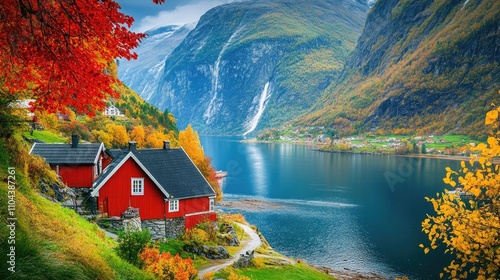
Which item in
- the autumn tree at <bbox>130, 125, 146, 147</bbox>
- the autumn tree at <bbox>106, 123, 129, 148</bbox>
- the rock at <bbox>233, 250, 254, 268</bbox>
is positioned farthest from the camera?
the autumn tree at <bbox>130, 125, 146, 147</bbox>

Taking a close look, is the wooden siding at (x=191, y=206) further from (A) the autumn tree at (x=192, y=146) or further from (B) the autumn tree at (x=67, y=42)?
(B) the autumn tree at (x=67, y=42)

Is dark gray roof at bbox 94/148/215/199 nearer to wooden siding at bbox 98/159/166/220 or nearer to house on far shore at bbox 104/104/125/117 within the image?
wooden siding at bbox 98/159/166/220

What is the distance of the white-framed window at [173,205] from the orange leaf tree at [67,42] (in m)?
25.9

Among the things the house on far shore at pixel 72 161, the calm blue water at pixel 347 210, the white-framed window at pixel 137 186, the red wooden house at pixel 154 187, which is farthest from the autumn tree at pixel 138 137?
the white-framed window at pixel 137 186

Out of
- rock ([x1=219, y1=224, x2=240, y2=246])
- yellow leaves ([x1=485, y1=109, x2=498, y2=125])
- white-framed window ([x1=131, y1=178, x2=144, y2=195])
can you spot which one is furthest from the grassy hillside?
rock ([x1=219, y1=224, x2=240, y2=246])

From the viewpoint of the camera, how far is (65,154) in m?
37.2

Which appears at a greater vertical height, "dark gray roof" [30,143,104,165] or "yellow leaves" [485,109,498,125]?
"yellow leaves" [485,109,498,125]

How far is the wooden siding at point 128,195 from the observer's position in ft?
113

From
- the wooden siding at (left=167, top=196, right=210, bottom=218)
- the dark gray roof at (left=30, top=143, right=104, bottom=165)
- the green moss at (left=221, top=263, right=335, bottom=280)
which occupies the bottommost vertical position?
the green moss at (left=221, top=263, right=335, bottom=280)

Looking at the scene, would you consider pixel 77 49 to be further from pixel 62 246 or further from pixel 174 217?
pixel 174 217

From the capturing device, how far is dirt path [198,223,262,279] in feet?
102

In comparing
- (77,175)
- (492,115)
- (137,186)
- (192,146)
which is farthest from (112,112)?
(492,115)

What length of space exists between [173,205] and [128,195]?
407 cm

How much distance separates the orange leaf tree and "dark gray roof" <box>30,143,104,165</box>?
88.5 feet
